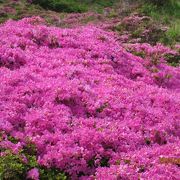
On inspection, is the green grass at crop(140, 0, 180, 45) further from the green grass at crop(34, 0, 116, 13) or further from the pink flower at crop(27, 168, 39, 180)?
the pink flower at crop(27, 168, 39, 180)

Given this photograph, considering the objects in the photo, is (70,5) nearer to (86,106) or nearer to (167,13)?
(167,13)

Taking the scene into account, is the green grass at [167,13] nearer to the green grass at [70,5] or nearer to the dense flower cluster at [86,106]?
the green grass at [70,5]

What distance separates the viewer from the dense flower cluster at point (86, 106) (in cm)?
842

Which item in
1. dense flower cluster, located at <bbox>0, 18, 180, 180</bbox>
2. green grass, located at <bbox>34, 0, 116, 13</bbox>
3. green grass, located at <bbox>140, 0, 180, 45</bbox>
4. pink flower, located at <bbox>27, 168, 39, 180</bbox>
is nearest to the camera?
pink flower, located at <bbox>27, 168, 39, 180</bbox>

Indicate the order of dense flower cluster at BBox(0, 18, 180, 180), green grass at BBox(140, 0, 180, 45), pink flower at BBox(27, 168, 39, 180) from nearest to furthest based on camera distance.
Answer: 1. pink flower at BBox(27, 168, 39, 180)
2. dense flower cluster at BBox(0, 18, 180, 180)
3. green grass at BBox(140, 0, 180, 45)

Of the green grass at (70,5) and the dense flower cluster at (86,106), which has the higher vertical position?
the dense flower cluster at (86,106)

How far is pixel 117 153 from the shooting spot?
8914 millimetres

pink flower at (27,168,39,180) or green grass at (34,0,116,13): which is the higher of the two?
pink flower at (27,168,39,180)

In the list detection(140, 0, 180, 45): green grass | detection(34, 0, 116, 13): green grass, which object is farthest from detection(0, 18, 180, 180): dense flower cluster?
detection(34, 0, 116, 13): green grass

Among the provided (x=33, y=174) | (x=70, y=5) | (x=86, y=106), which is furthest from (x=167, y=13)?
(x=33, y=174)

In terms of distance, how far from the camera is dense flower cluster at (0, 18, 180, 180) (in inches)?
332

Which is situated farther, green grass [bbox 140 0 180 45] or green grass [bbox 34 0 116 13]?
green grass [bbox 34 0 116 13]

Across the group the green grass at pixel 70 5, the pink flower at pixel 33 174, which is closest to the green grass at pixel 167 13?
the green grass at pixel 70 5

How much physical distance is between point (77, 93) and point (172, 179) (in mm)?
3684
